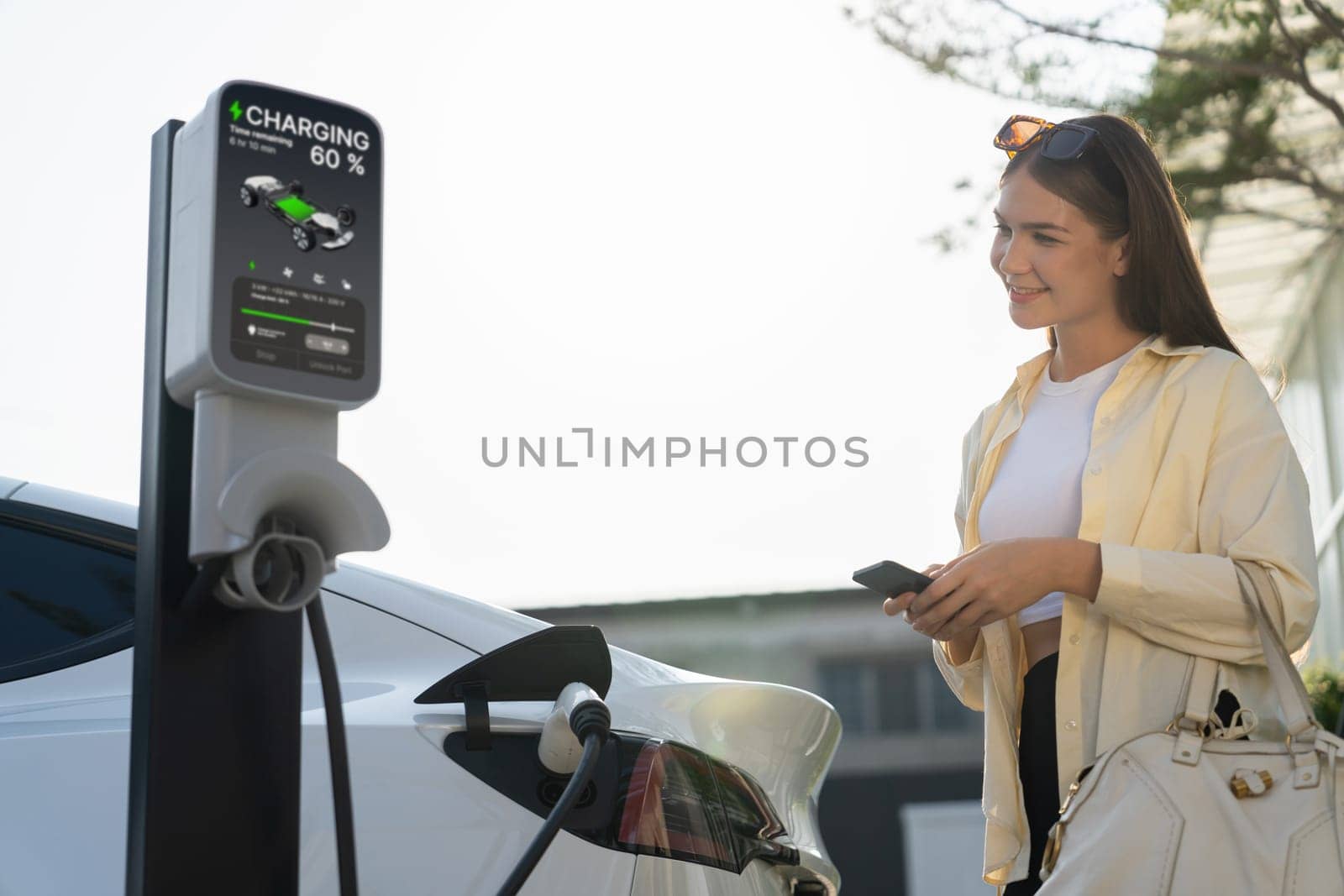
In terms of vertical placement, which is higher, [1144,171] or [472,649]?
[1144,171]

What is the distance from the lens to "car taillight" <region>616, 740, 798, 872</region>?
6.29 feet

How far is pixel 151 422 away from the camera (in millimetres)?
1262

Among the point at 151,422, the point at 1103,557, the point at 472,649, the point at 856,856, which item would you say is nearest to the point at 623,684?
the point at 472,649

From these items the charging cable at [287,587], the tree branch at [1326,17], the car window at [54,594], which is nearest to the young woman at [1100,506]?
the charging cable at [287,587]

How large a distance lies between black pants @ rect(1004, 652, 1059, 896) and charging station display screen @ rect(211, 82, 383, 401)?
1.19 metres

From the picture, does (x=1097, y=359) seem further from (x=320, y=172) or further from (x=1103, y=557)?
(x=320, y=172)

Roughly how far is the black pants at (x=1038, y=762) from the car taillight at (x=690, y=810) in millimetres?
382

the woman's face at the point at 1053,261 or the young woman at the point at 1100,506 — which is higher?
the woman's face at the point at 1053,261

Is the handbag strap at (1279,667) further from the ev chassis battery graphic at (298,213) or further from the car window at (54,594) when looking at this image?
the car window at (54,594)

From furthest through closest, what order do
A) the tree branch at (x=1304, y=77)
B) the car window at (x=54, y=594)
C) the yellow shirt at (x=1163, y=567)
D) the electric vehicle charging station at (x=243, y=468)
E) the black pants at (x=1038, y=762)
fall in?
the tree branch at (x=1304, y=77) < the car window at (x=54, y=594) < the black pants at (x=1038, y=762) < the yellow shirt at (x=1163, y=567) < the electric vehicle charging station at (x=243, y=468)

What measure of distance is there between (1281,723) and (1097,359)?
631 millimetres

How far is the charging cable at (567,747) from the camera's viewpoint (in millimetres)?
1326

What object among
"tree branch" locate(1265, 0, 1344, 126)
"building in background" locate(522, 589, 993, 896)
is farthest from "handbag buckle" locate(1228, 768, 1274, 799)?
"building in background" locate(522, 589, 993, 896)

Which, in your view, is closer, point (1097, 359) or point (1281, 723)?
point (1281, 723)
